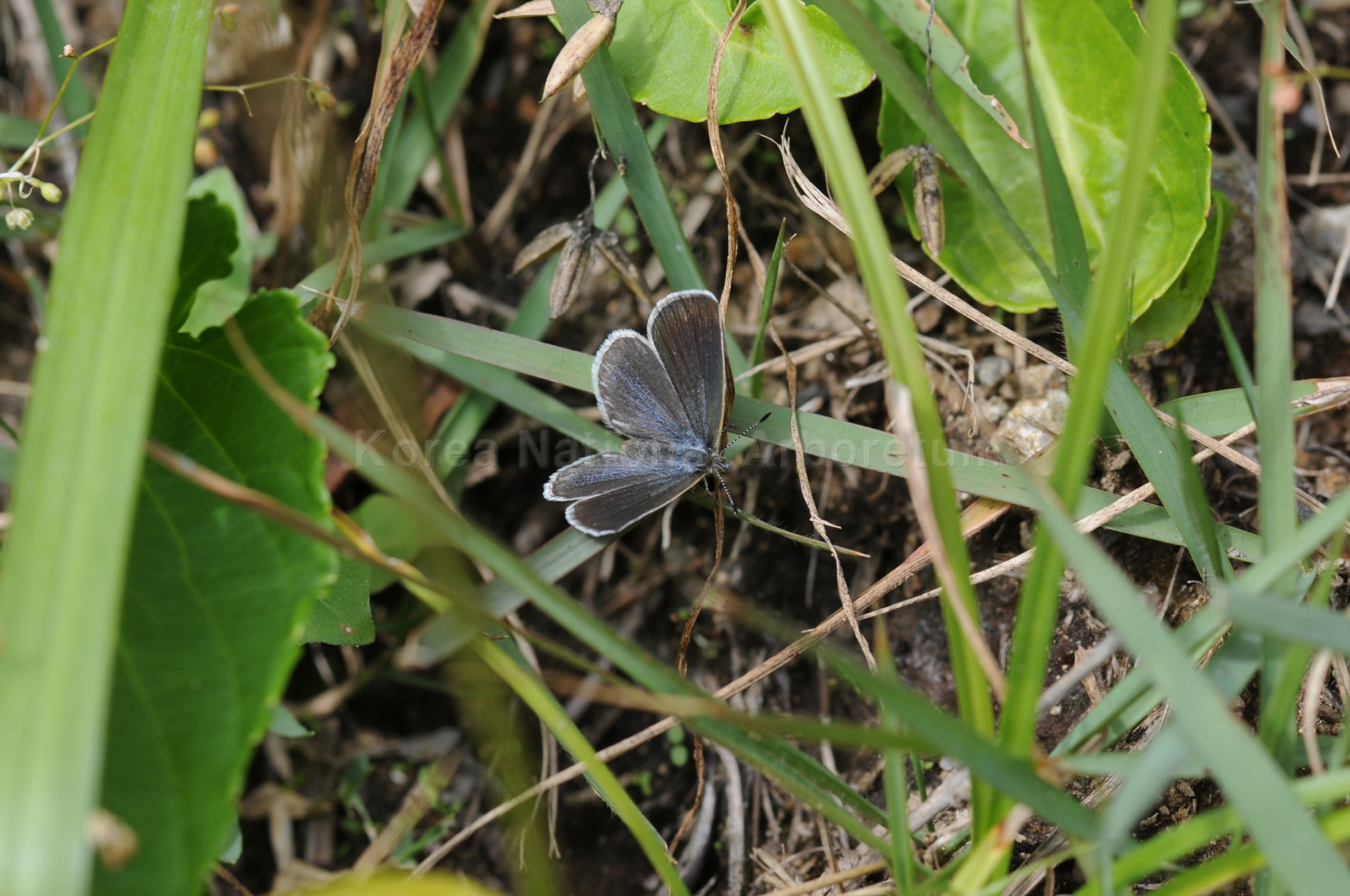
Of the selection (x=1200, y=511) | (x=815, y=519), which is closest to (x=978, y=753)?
(x=1200, y=511)

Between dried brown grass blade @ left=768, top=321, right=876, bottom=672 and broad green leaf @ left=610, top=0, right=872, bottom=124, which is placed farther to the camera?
broad green leaf @ left=610, top=0, right=872, bottom=124

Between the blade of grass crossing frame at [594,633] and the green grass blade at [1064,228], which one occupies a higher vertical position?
the green grass blade at [1064,228]

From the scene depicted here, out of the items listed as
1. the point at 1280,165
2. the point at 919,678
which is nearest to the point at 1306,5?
the point at 1280,165

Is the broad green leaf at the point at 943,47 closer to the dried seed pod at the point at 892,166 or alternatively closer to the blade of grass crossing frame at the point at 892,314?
the dried seed pod at the point at 892,166

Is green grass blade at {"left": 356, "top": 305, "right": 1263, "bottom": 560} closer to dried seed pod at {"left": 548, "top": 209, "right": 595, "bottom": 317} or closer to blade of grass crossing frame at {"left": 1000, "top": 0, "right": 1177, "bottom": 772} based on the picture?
dried seed pod at {"left": 548, "top": 209, "right": 595, "bottom": 317}

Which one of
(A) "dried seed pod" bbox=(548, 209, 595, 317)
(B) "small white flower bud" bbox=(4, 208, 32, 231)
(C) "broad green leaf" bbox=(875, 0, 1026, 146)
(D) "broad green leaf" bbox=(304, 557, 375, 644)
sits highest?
(C) "broad green leaf" bbox=(875, 0, 1026, 146)

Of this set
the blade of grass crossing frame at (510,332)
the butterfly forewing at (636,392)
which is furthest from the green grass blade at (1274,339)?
the blade of grass crossing frame at (510,332)

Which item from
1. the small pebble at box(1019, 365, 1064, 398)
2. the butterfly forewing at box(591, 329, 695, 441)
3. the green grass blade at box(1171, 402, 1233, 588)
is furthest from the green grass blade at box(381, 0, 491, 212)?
the green grass blade at box(1171, 402, 1233, 588)
